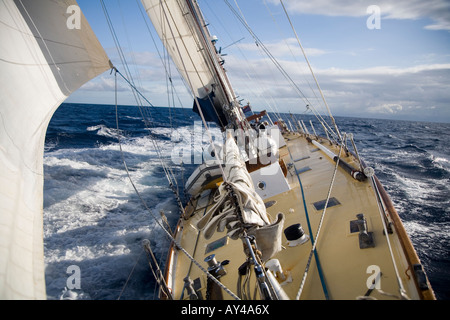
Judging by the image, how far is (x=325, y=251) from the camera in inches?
142

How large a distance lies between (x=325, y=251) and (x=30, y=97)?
480 centimetres

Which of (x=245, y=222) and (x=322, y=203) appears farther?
(x=322, y=203)

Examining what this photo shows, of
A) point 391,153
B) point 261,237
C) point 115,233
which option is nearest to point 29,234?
point 261,237

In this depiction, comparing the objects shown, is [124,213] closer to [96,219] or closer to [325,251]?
[96,219]

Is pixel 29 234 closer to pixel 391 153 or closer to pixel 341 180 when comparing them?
pixel 341 180

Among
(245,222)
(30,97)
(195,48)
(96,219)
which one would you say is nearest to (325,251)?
(245,222)

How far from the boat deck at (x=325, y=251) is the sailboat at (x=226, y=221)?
0.06 ft

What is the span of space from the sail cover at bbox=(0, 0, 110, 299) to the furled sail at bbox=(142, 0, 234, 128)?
122 inches

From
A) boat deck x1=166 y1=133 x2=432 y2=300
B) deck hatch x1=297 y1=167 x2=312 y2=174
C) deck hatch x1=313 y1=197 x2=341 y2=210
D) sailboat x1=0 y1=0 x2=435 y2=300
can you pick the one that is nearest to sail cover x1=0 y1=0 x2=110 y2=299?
sailboat x1=0 y1=0 x2=435 y2=300

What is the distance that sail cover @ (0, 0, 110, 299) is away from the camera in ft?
6.54

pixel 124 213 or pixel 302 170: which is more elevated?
pixel 302 170

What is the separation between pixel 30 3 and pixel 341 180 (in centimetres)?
699

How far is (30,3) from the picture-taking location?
11.9 ft

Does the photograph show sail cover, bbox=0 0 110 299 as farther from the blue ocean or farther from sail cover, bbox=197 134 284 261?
sail cover, bbox=197 134 284 261
